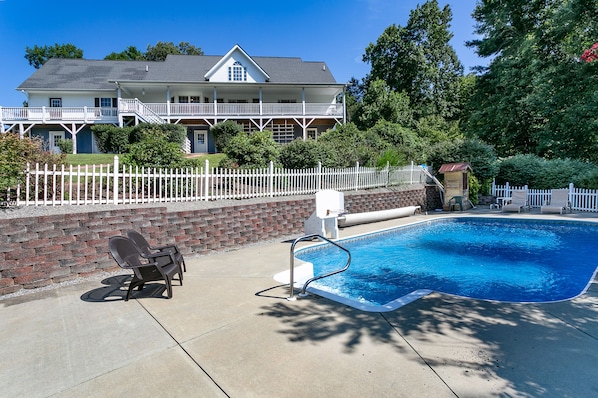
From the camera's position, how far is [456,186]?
16312 mm

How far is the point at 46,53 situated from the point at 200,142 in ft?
124

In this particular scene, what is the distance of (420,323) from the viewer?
3.96 m

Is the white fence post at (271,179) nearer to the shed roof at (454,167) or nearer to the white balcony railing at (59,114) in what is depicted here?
the shed roof at (454,167)

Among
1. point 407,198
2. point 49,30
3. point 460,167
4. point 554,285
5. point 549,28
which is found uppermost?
point 49,30

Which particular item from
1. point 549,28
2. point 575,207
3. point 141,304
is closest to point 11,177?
point 141,304

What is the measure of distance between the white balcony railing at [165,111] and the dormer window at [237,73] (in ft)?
8.43

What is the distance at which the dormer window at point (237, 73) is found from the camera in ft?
95.8

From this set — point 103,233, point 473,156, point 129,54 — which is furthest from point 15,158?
point 129,54

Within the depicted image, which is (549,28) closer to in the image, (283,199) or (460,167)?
(460,167)

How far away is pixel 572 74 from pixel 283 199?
1907 cm

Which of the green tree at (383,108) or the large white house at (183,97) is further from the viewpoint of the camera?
the green tree at (383,108)

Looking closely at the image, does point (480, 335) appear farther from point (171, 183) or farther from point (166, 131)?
point (166, 131)

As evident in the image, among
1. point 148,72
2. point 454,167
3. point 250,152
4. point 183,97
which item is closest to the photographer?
point 250,152

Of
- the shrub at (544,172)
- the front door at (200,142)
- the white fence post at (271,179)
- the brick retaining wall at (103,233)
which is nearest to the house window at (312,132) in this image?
the front door at (200,142)
